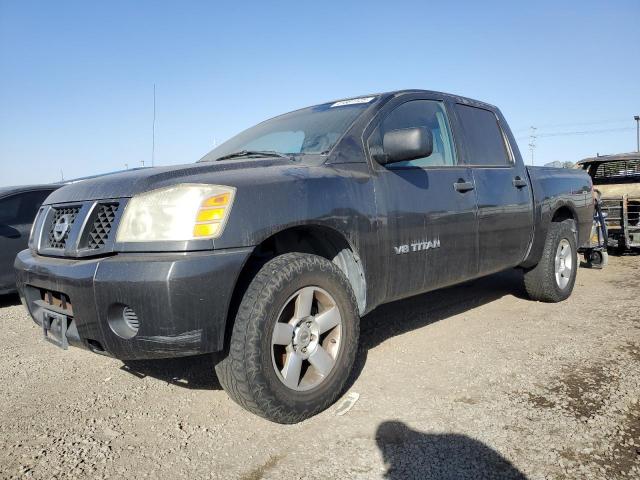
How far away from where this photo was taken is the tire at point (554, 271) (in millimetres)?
4562

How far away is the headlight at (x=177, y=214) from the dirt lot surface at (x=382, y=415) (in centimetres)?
100

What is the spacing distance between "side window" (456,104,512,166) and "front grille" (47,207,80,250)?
109 inches

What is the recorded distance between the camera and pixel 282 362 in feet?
7.85

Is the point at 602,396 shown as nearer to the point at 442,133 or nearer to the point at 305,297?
the point at 305,297

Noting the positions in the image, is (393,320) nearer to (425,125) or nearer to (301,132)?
(425,125)

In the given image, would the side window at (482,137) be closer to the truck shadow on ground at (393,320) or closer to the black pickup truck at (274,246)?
the black pickup truck at (274,246)

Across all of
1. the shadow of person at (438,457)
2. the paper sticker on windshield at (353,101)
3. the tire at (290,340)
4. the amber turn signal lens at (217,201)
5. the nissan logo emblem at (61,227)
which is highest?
the paper sticker on windshield at (353,101)

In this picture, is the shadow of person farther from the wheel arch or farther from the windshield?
the windshield

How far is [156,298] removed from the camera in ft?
6.45

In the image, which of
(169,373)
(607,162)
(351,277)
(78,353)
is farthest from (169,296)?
(607,162)

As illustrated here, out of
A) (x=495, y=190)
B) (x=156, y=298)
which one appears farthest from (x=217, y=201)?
(x=495, y=190)

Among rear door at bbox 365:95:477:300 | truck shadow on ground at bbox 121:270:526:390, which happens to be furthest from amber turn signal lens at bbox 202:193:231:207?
rear door at bbox 365:95:477:300

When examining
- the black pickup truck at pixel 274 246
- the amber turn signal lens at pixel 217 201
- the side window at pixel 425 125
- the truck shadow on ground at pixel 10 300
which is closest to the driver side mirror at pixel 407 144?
the black pickup truck at pixel 274 246

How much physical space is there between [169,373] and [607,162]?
9.02 m
